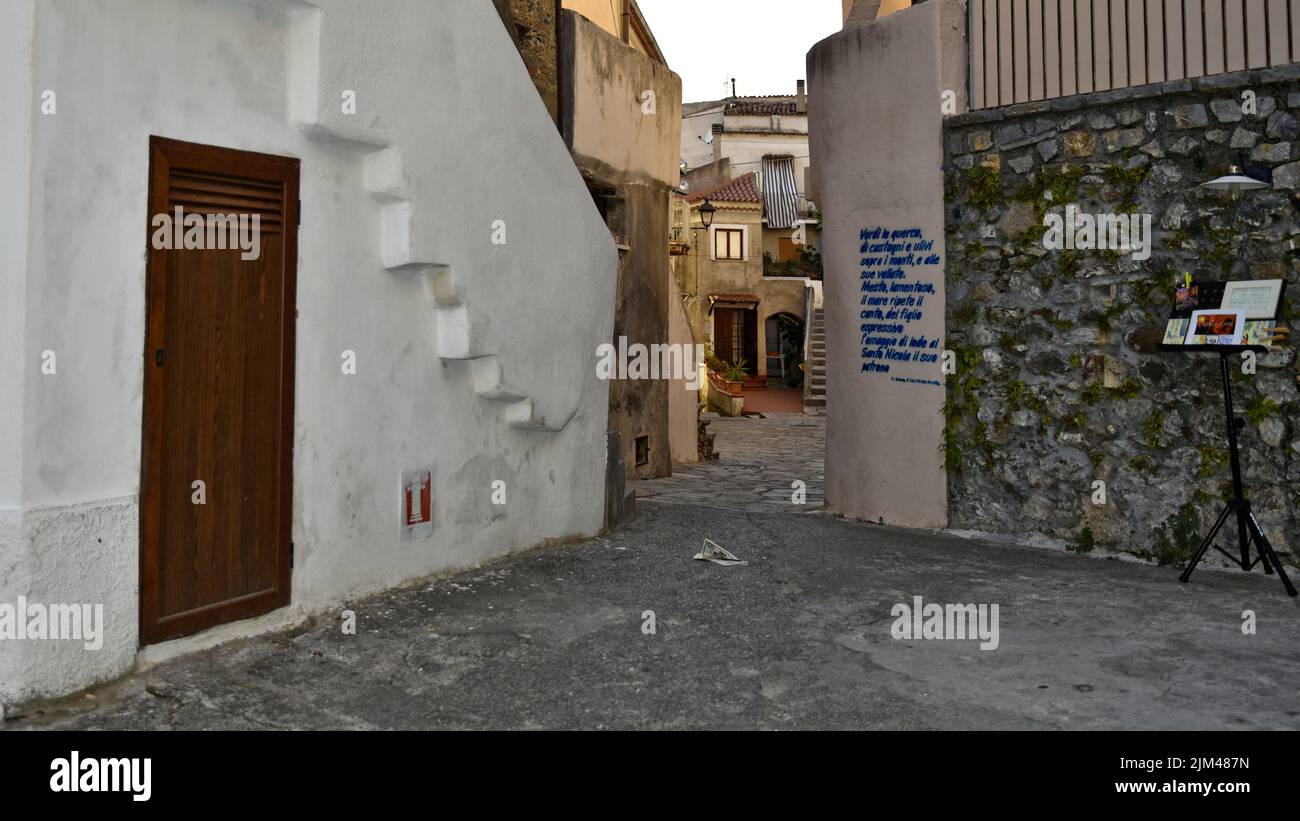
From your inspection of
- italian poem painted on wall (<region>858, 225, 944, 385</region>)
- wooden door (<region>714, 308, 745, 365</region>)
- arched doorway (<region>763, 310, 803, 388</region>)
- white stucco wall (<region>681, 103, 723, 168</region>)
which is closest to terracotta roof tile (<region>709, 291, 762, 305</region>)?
wooden door (<region>714, 308, 745, 365</region>)

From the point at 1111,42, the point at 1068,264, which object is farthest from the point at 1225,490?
the point at 1111,42

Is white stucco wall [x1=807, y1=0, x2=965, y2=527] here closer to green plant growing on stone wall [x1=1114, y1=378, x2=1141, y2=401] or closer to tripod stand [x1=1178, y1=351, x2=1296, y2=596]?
green plant growing on stone wall [x1=1114, y1=378, x2=1141, y2=401]

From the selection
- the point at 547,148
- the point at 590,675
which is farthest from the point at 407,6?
the point at 590,675

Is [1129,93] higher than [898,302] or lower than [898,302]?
higher

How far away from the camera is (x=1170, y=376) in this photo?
793 centimetres

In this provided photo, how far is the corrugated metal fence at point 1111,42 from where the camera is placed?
749 centimetres

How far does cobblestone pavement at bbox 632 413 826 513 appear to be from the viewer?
11.4m

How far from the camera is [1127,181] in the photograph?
8102 mm

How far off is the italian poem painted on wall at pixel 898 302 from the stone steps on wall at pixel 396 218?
3243mm

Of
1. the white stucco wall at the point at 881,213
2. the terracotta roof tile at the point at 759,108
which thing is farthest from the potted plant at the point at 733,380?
the terracotta roof tile at the point at 759,108

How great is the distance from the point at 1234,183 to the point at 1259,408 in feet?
4.81

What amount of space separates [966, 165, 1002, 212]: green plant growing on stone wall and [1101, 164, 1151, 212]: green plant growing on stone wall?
86 cm

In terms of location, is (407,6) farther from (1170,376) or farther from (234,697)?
(1170,376)

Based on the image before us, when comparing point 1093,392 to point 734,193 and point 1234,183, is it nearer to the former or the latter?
point 1234,183
